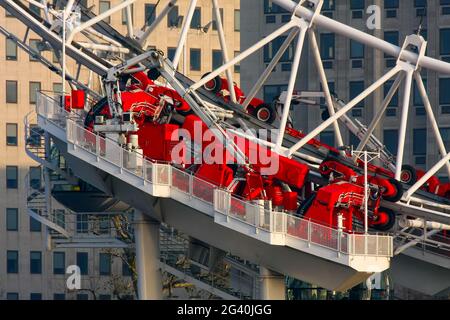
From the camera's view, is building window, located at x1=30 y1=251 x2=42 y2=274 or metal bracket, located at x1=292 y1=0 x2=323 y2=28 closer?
metal bracket, located at x1=292 y1=0 x2=323 y2=28

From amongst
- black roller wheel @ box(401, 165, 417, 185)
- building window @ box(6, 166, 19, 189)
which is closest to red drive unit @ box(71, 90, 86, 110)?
black roller wheel @ box(401, 165, 417, 185)

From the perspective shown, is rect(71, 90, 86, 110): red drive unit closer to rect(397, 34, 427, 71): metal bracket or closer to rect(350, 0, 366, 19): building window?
rect(397, 34, 427, 71): metal bracket

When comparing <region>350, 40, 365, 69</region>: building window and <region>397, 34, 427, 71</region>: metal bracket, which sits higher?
<region>350, 40, 365, 69</region>: building window

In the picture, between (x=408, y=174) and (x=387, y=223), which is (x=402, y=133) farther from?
(x=408, y=174)

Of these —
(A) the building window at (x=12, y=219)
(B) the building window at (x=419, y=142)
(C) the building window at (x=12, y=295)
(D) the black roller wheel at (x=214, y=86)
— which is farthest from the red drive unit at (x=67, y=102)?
(A) the building window at (x=12, y=219)

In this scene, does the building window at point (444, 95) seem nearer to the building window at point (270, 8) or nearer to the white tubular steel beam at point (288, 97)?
the building window at point (270, 8)

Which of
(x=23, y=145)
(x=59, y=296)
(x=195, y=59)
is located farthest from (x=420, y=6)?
(x=59, y=296)
